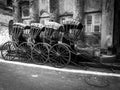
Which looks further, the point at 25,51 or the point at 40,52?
the point at 25,51

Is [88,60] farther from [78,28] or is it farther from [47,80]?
[47,80]

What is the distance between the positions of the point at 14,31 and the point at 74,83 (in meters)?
5.00

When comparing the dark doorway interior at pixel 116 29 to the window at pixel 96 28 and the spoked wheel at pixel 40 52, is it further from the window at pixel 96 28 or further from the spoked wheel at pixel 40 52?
the spoked wheel at pixel 40 52

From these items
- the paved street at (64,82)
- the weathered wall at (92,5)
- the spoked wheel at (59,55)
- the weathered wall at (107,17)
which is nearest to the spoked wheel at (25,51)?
the spoked wheel at (59,55)

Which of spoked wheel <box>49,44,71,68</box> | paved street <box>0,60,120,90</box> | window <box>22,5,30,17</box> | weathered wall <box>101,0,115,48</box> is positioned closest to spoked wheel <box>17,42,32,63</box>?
spoked wheel <box>49,44,71,68</box>

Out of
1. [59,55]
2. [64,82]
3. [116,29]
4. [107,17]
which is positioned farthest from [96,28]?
[64,82]

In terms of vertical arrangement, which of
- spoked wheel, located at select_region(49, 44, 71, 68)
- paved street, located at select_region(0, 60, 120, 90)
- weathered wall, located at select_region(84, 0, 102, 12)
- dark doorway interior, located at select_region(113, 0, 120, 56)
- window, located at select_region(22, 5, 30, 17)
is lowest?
paved street, located at select_region(0, 60, 120, 90)

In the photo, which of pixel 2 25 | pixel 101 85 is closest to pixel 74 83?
pixel 101 85

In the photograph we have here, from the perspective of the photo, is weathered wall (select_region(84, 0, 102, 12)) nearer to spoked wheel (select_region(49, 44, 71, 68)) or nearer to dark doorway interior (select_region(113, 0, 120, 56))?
dark doorway interior (select_region(113, 0, 120, 56))

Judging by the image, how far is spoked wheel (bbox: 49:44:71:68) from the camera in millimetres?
5267

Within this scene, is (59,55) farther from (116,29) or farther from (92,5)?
(92,5)

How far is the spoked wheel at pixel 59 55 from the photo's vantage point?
527 centimetres

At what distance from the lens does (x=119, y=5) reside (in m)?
6.86

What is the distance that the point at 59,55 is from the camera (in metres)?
5.35
